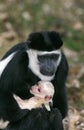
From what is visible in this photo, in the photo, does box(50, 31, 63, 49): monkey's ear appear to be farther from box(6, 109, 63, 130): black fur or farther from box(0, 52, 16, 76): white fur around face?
box(6, 109, 63, 130): black fur

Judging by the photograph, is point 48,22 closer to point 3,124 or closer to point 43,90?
point 43,90

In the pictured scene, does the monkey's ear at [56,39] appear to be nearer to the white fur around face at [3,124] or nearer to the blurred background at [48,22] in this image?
the white fur around face at [3,124]

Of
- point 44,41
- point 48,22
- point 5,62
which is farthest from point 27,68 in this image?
point 48,22

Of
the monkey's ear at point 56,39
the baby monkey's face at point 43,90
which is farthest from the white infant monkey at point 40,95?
the monkey's ear at point 56,39

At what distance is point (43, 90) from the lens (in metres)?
6.70

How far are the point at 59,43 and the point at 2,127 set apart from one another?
1.00 metres

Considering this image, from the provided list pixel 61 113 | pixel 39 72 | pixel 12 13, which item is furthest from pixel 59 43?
pixel 12 13

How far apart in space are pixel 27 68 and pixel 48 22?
242 inches

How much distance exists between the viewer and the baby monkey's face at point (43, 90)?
669cm

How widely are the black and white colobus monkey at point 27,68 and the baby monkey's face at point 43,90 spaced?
4 centimetres

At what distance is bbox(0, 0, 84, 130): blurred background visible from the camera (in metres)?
11.0

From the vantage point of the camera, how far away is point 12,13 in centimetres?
1238

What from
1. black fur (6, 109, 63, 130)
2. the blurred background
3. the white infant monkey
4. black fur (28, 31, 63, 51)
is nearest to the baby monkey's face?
the white infant monkey

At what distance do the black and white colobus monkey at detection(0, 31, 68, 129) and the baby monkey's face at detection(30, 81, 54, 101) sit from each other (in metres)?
0.04
